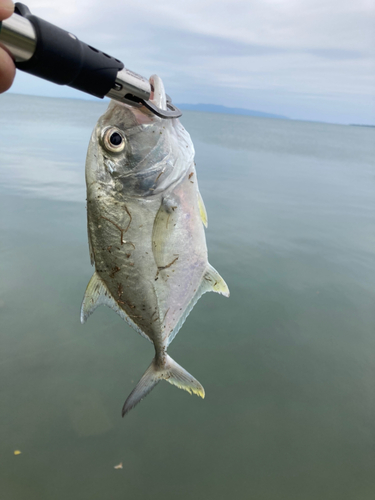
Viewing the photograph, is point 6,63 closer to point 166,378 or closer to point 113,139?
point 113,139

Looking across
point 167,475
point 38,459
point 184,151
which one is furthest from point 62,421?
point 184,151

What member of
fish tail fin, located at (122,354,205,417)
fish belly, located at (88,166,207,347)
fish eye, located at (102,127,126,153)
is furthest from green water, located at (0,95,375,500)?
fish eye, located at (102,127,126,153)

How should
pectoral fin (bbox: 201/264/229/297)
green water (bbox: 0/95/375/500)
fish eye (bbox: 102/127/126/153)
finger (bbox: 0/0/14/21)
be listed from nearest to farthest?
finger (bbox: 0/0/14/21), fish eye (bbox: 102/127/126/153), pectoral fin (bbox: 201/264/229/297), green water (bbox: 0/95/375/500)

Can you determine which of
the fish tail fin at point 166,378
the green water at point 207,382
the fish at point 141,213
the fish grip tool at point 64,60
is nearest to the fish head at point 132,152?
the fish at point 141,213

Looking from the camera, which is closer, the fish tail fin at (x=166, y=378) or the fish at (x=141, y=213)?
the fish at (x=141, y=213)

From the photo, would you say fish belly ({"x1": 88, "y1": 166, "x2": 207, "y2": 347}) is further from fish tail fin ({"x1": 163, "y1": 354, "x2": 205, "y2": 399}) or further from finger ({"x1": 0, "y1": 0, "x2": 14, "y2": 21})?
finger ({"x1": 0, "y1": 0, "x2": 14, "y2": 21})

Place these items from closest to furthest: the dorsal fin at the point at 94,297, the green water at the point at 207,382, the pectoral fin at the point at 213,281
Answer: the dorsal fin at the point at 94,297
the pectoral fin at the point at 213,281
the green water at the point at 207,382

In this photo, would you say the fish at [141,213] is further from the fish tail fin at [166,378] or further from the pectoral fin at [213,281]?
the fish tail fin at [166,378]

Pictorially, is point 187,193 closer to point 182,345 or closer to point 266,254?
point 182,345
